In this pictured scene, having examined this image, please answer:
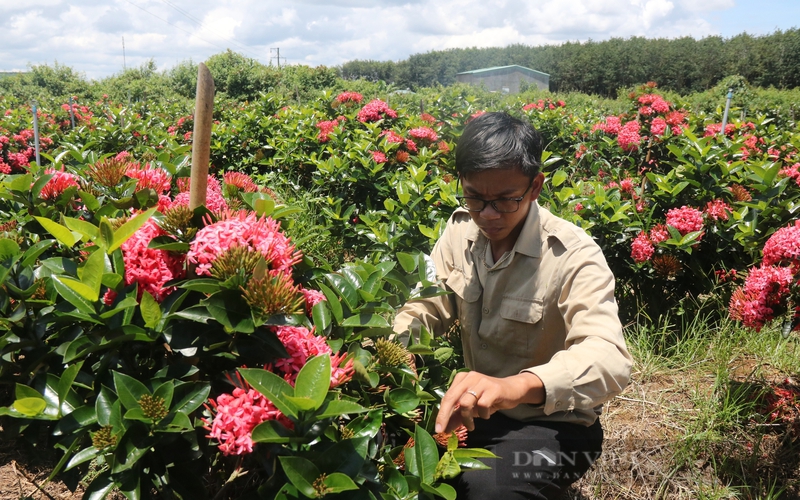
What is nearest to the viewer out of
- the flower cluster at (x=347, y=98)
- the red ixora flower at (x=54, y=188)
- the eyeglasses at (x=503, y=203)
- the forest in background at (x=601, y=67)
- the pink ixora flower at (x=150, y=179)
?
the pink ixora flower at (x=150, y=179)

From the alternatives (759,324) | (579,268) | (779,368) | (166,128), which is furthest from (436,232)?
(166,128)

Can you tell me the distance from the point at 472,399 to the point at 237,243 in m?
0.59

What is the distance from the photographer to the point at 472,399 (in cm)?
124

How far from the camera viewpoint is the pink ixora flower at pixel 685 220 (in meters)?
3.26

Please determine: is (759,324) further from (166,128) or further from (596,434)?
(166,128)

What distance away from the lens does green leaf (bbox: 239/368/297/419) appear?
901 millimetres

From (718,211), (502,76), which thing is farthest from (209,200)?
(502,76)

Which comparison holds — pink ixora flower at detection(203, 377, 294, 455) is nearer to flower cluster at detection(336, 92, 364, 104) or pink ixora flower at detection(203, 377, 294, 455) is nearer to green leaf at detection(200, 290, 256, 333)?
green leaf at detection(200, 290, 256, 333)

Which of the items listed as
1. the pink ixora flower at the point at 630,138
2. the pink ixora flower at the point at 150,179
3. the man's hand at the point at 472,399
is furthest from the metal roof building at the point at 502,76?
the man's hand at the point at 472,399

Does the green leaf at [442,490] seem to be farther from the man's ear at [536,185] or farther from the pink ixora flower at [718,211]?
the pink ixora flower at [718,211]

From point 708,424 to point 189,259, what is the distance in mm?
2499

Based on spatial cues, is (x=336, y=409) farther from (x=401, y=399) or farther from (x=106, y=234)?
(x=106, y=234)

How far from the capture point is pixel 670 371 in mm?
3092

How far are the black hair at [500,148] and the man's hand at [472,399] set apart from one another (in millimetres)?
624
